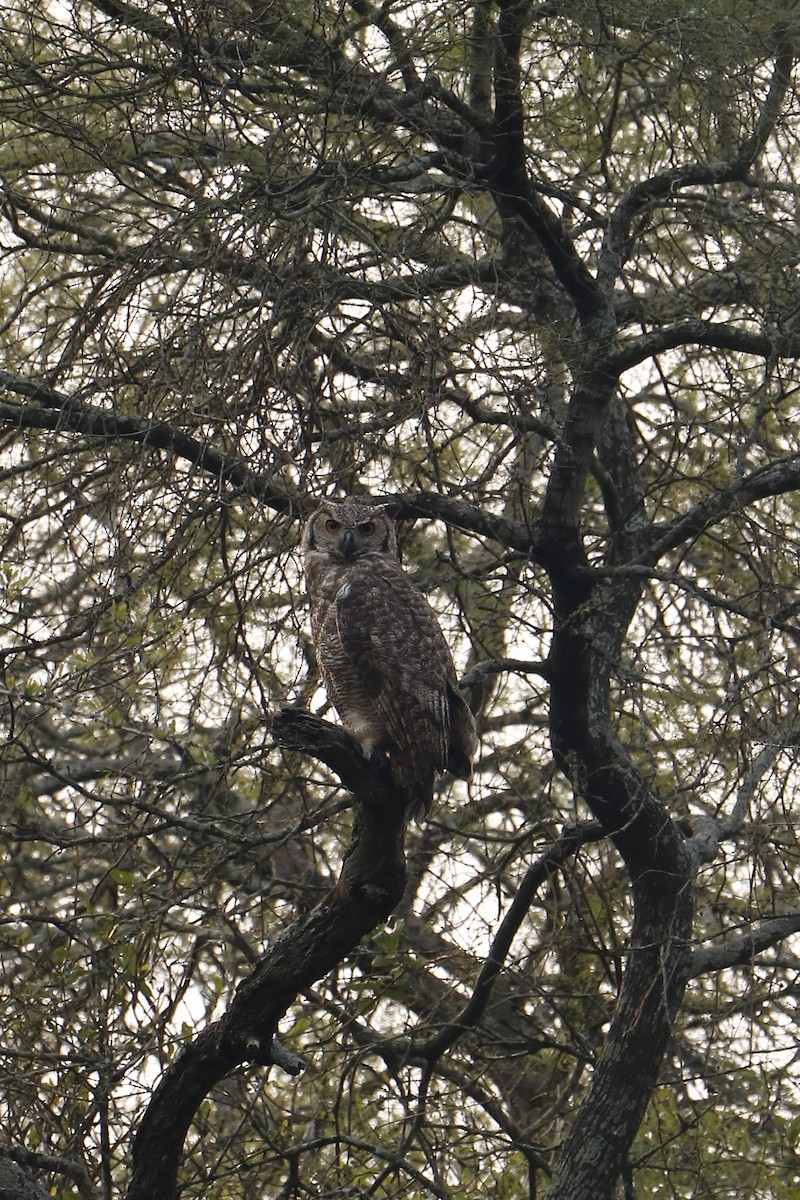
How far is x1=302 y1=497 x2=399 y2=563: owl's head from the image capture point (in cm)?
437

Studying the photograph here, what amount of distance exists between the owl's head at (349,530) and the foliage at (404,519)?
0.31ft

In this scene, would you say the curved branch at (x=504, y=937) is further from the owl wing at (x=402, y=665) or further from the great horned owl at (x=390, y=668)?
the owl wing at (x=402, y=665)

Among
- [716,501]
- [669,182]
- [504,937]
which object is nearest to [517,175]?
[669,182]

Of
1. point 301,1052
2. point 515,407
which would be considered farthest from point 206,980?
point 515,407

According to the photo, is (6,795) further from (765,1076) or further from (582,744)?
(765,1076)

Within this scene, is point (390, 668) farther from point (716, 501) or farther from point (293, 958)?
point (716, 501)

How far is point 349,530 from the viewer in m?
4.38

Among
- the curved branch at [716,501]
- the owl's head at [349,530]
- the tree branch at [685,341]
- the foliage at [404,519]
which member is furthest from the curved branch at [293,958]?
Answer: the tree branch at [685,341]

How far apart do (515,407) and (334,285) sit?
513mm

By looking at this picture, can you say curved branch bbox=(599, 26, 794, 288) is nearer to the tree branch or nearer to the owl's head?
the tree branch

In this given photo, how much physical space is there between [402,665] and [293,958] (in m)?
0.96

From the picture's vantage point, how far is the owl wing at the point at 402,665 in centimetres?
392

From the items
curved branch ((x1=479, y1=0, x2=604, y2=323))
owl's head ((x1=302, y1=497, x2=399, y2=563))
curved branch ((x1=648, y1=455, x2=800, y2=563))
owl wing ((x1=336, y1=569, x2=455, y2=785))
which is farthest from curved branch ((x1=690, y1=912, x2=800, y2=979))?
curved branch ((x1=479, y1=0, x2=604, y2=323))

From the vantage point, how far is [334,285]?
3.41m
